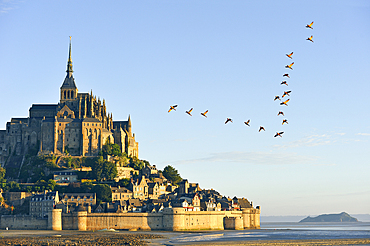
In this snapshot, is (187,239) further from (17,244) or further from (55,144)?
(55,144)

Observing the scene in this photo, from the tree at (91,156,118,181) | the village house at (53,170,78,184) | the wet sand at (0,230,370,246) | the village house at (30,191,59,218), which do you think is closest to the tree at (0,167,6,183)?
the village house at (53,170,78,184)

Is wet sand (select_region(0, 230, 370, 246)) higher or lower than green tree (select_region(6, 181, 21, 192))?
lower

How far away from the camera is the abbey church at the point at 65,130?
15900cm

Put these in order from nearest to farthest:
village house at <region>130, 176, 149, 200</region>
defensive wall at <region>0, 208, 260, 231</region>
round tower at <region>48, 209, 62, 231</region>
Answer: round tower at <region>48, 209, 62, 231</region> < defensive wall at <region>0, 208, 260, 231</region> < village house at <region>130, 176, 149, 200</region>

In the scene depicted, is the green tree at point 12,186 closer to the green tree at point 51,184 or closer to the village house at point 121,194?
the green tree at point 51,184

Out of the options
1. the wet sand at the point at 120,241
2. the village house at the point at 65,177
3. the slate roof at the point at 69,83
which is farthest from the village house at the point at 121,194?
the slate roof at the point at 69,83

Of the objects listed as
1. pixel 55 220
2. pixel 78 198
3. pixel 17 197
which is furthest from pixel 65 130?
pixel 55 220

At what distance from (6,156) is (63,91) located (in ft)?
86.4

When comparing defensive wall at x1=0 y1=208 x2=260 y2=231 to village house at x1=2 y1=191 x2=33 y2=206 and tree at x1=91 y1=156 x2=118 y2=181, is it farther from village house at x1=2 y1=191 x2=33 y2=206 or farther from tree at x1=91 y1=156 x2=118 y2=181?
tree at x1=91 y1=156 x2=118 y2=181

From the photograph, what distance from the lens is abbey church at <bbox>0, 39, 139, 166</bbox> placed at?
15900 centimetres

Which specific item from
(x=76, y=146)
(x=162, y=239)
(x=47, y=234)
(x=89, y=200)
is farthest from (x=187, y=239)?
(x=76, y=146)

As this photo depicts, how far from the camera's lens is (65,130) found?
524 feet

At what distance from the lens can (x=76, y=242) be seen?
301ft

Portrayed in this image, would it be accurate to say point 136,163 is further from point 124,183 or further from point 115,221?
point 115,221
